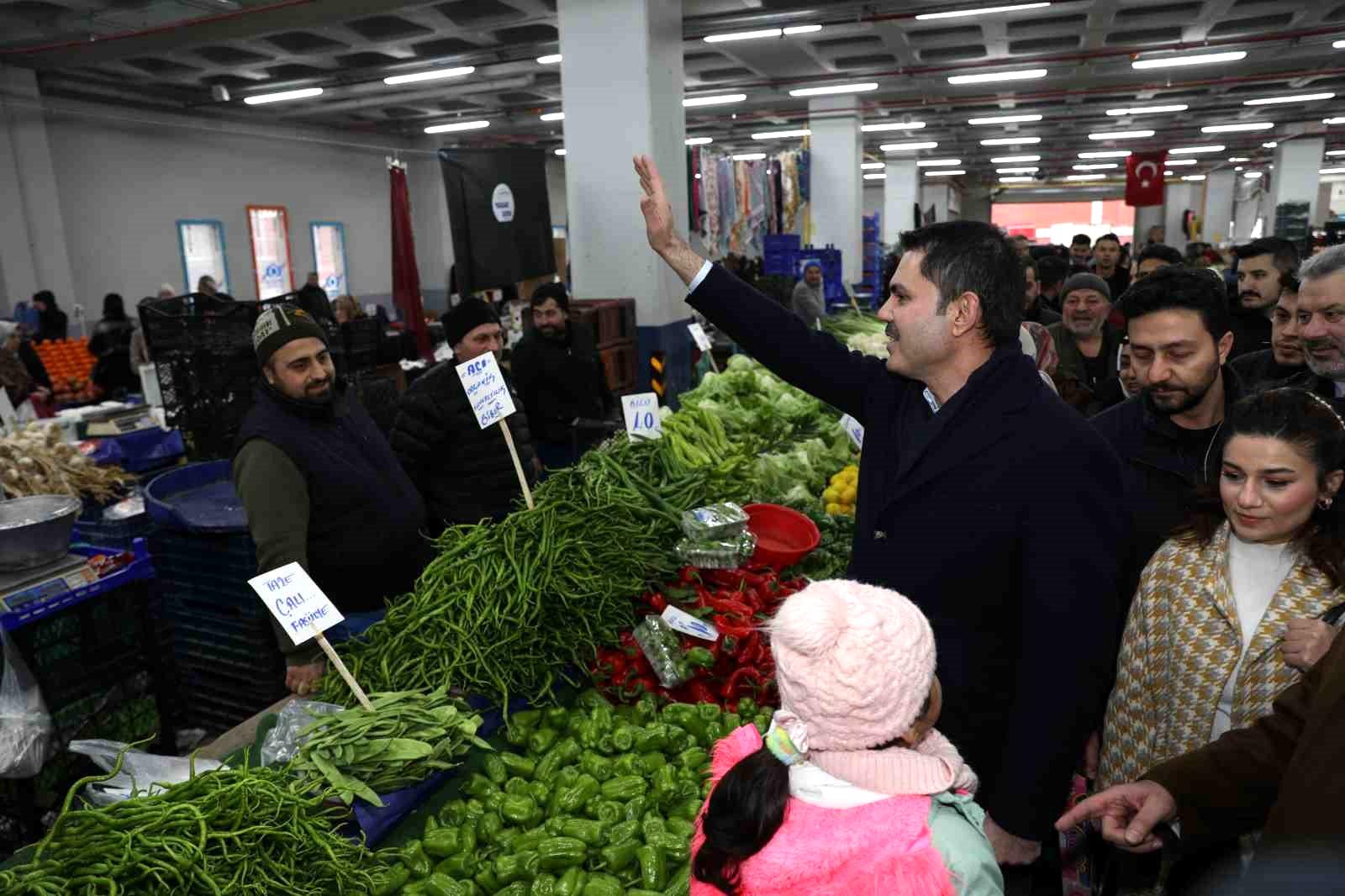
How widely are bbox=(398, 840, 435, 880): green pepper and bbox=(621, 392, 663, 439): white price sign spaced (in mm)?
1734

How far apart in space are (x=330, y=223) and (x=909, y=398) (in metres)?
17.9

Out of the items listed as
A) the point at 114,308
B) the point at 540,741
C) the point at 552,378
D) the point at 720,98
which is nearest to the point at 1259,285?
the point at 552,378

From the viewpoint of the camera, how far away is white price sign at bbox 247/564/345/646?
190 centimetres

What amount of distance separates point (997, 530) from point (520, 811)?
1212 mm

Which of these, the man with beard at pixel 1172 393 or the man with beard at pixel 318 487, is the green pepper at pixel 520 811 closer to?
the man with beard at pixel 318 487

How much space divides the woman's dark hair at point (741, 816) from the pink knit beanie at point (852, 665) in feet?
0.25

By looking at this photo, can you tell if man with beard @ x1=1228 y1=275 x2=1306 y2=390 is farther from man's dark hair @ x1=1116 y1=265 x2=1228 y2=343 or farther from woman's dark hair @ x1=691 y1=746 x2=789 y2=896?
woman's dark hair @ x1=691 y1=746 x2=789 y2=896

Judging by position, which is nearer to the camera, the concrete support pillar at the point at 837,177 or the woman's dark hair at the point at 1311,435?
the woman's dark hair at the point at 1311,435

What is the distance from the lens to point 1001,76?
41.1ft

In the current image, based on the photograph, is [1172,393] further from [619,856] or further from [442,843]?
[442,843]

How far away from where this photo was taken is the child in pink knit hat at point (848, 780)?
1.14 meters

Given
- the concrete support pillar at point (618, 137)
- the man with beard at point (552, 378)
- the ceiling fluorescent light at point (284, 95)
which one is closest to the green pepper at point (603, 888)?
the man with beard at point (552, 378)

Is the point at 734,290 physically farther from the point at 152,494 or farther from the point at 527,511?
the point at 152,494

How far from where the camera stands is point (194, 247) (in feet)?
49.3
